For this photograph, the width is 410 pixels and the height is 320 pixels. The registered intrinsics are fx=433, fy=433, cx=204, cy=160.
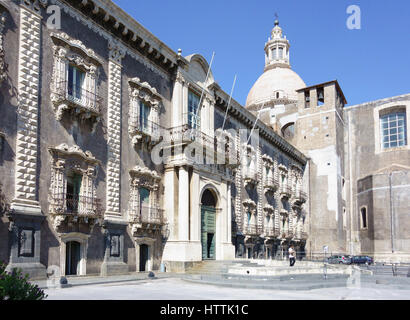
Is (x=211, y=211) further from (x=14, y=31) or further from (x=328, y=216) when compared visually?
(x=328, y=216)

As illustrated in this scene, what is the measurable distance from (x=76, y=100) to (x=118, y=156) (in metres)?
3.69

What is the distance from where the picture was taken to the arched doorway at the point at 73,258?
18.9 m

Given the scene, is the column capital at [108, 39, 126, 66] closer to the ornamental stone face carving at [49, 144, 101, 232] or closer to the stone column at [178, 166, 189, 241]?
the ornamental stone face carving at [49, 144, 101, 232]

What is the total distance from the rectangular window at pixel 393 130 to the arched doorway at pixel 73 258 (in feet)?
163

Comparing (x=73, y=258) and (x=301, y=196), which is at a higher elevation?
(x=301, y=196)

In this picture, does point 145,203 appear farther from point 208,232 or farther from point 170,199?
point 208,232

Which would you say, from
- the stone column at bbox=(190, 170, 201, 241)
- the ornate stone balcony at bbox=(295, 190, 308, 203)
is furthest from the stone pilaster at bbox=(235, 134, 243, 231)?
the ornate stone balcony at bbox=(295, 190, 308, 203)

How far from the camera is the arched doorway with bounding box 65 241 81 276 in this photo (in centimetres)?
1894

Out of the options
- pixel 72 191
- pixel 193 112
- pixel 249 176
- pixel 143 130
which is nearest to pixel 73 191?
pixel 72 191

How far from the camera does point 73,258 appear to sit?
63.2ft

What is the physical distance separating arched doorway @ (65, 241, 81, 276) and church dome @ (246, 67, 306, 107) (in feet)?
176

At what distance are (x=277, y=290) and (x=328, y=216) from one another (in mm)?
38292
